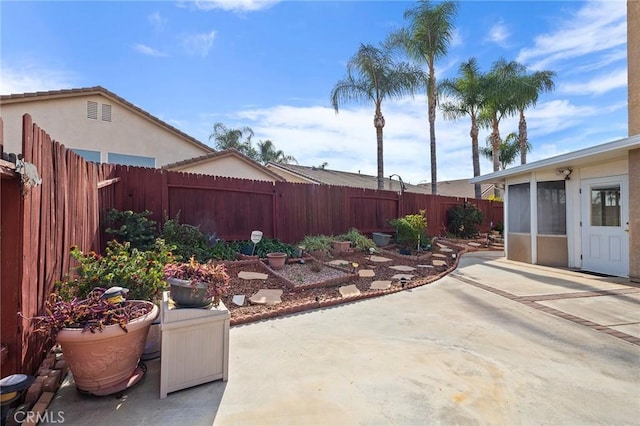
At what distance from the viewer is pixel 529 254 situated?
811 centimetres

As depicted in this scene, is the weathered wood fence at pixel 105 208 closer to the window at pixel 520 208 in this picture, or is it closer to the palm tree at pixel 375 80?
A: the window at pixel 520 208

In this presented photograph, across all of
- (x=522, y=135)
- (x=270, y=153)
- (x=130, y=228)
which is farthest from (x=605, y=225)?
(x=270, y=153)

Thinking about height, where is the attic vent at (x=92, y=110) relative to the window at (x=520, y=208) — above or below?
above

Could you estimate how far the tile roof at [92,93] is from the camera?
9.41 m

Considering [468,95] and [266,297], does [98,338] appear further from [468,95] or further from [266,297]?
[468,95]

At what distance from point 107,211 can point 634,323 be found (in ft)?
25.2

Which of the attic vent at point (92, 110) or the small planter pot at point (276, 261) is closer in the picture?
the small planter pot at point (276, 261)

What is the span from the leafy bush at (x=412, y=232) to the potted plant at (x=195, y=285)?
292 inches

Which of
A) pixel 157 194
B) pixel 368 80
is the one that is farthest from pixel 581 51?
pixel 157 194

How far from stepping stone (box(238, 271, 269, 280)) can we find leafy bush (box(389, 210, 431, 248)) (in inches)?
202

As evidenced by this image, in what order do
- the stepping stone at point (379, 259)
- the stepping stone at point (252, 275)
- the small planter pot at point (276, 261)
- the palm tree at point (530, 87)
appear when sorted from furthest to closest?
1. the palm tree at point (530, 87)
2. the stepping stone at point (379, 259)
3. the small planter pot at point (276, 261)
4. the stepping stone at point (252, 275)

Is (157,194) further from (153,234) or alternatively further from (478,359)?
(478,359)

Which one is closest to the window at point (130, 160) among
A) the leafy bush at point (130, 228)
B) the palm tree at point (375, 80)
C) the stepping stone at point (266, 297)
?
the leafy bush at point (130, 228)

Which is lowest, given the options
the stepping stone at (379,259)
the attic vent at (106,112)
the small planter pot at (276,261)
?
the stepping stone at (379,259)
